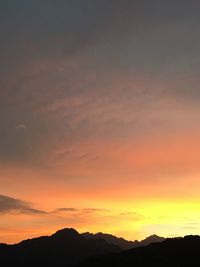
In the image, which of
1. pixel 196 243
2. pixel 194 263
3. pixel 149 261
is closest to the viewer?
pixel 194 263

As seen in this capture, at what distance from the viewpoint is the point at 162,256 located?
110312 mm

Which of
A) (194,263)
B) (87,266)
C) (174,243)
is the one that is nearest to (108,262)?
(87,266)

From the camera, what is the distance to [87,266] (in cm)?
Result: 12531

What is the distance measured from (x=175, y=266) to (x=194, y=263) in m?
A: 5.13

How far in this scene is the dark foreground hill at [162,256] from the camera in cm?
10432

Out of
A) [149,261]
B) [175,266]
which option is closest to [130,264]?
[149,261]

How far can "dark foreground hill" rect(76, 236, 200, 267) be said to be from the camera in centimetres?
10432

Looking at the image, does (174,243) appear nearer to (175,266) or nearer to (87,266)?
(175,266)

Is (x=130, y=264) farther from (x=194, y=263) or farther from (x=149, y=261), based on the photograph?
(x=194, y=263)

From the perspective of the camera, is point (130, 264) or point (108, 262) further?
point (108, 262)

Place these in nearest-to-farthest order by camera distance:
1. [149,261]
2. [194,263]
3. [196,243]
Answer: [194,263]
[149,261]
[196,243]

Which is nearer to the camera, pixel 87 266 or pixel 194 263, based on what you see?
pixel 194 263

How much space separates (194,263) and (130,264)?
20.1 metres

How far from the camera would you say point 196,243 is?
118312 millimetres
